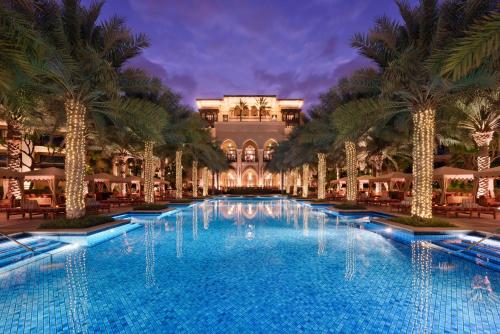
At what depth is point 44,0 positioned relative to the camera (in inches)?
376

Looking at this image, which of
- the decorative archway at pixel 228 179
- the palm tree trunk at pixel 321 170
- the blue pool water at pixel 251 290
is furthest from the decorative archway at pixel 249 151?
the blue pool water at pixel 251 290

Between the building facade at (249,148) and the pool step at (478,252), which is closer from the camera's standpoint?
the pool step at (478,252)

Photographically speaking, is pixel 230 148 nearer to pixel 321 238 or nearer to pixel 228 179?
pixel 228 179

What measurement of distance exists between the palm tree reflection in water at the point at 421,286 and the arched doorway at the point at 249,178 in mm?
54709

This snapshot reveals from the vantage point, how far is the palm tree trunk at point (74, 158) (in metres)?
10.7

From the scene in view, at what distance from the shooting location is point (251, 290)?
5.55 m

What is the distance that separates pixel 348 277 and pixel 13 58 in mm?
7563

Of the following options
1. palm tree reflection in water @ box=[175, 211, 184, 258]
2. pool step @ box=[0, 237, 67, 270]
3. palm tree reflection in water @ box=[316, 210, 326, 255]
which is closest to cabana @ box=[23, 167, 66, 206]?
palm tree reflection in water @ box=[175, 211, 184, 258]

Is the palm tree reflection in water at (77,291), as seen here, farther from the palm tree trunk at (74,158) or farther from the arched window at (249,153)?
the arched window at (249,153)

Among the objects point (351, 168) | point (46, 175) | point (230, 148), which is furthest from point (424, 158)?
point (230, 148)

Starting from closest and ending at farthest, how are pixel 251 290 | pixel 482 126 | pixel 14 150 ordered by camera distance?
pixel 251 290, pixel 14 150, pixel 482 126

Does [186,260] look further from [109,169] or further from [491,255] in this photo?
[109,169]

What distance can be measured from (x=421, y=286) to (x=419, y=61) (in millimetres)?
7347

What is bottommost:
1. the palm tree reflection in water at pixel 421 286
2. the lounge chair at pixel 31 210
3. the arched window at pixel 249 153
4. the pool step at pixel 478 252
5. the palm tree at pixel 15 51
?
the palm tree reflection in water at pixel 421 286
